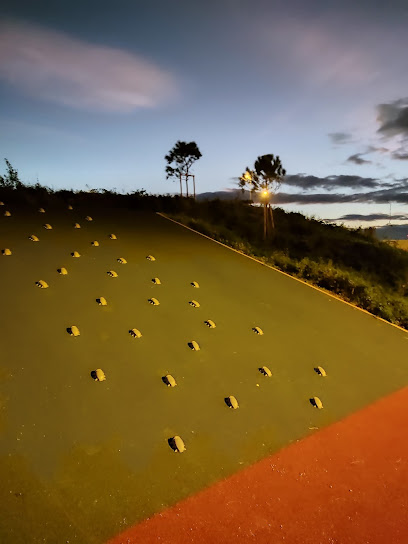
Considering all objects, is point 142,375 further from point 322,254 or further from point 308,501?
point 322,254

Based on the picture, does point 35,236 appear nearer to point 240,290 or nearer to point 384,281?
point 240,290

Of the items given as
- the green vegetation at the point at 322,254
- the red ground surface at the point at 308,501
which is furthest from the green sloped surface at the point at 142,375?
the green vegetation at the point at 322,254

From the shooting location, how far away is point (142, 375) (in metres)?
4.34

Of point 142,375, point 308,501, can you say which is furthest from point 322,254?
point 308,501

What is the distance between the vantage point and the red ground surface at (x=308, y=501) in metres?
2.86

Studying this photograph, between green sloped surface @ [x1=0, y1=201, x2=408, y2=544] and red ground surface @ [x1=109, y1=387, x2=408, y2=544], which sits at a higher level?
green sloped surface @ [x1=0, y1=201, x2=408, y2=544]

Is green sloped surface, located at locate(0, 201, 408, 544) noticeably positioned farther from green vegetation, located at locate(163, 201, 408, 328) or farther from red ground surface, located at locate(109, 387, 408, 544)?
green vegetation, located at locate(163, 201, 408, 328)

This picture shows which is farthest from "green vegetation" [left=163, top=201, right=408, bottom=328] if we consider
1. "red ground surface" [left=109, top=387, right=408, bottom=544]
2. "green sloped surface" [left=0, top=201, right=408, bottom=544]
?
"red ground surface" [left=109, top=387, right=408, bottom=544]

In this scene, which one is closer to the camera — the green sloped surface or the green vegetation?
the green sloped surface

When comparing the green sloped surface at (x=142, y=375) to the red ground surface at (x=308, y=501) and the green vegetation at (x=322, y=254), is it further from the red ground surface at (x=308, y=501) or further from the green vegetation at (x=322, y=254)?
the green vegetation at (x=322, y=254)

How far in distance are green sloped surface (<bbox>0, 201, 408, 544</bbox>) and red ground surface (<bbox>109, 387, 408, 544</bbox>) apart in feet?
0.48

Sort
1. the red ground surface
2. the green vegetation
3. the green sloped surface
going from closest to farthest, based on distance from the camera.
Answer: the red ground surface
the green sloped surface
the green vegetation

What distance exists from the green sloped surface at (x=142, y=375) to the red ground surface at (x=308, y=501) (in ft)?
0.48

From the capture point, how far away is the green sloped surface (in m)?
2.97
